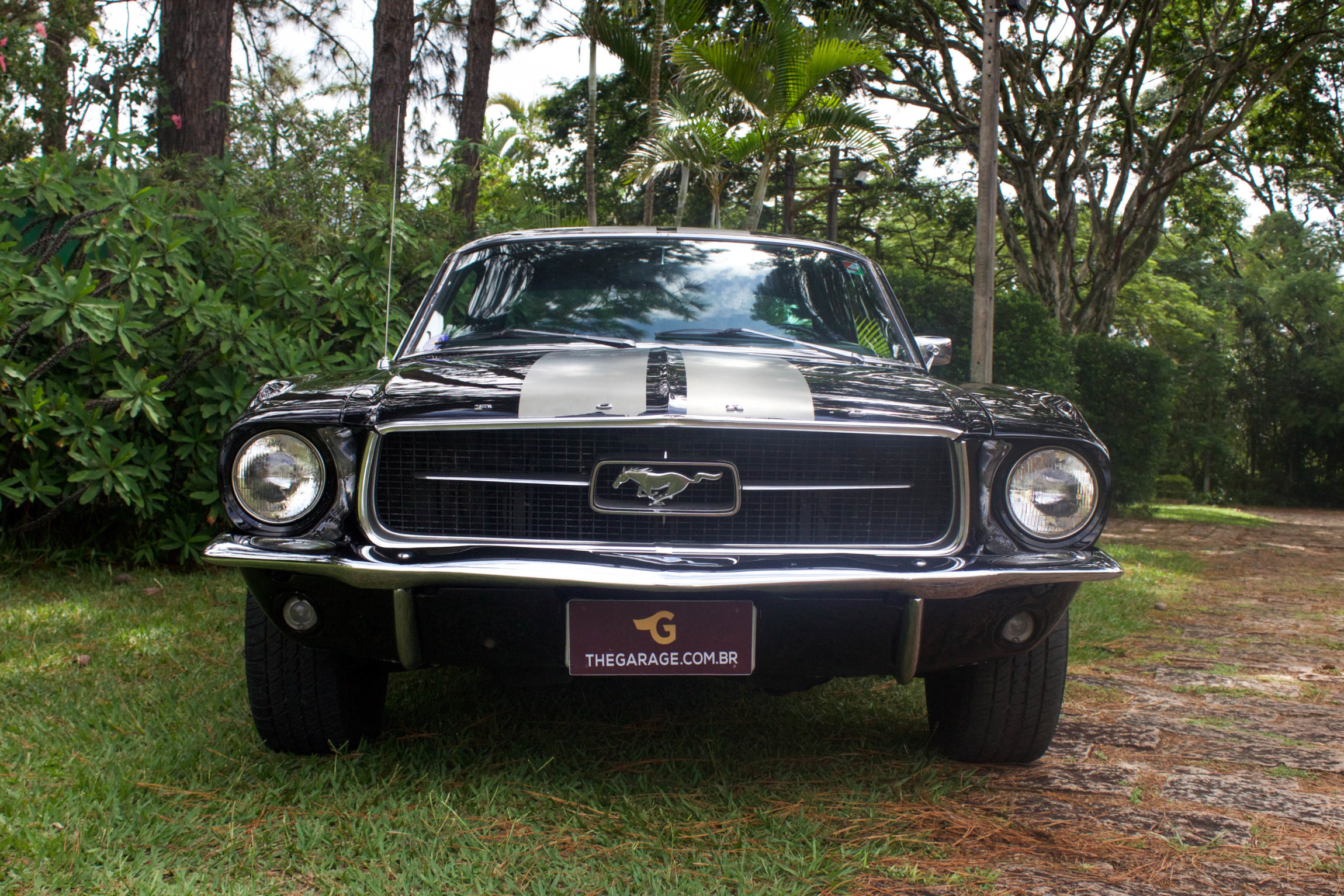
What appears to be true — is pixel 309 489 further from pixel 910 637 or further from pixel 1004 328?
pixel 1004 328

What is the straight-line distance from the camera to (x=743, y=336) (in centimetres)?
306

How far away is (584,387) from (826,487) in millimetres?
593

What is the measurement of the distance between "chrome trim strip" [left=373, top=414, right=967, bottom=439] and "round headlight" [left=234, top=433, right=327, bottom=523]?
0.20m

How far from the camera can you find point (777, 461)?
7.33ft

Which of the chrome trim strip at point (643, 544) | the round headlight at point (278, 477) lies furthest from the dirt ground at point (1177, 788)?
the round headlight at point (278, 477)

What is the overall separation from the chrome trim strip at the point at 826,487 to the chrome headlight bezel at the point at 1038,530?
222 mm

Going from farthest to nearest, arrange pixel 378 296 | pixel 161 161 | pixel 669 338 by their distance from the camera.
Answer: pixel 161 161 < pixel 378 296 < pixel 669 338

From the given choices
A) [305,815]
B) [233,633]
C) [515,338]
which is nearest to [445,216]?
[233,633]

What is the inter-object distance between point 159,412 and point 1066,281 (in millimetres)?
13568

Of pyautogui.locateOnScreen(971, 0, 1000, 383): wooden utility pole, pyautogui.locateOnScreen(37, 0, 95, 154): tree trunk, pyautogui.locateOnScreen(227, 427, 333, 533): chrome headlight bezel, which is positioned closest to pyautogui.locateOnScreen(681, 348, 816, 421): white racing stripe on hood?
pyautogui.locateOnScreen(227, 427, 333, 533): chrome headlight bezel

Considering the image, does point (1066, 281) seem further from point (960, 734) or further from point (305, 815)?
point (305, 815)

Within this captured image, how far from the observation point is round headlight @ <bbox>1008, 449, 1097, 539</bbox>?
2.29m

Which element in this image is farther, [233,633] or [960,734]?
[233,633]

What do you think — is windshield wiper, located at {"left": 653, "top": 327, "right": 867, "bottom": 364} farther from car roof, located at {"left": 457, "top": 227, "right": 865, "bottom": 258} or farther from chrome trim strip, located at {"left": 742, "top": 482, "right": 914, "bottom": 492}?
chrome trim strip, located at {"left": 742, "top": 482, "right": 914, "bottom": 492}
